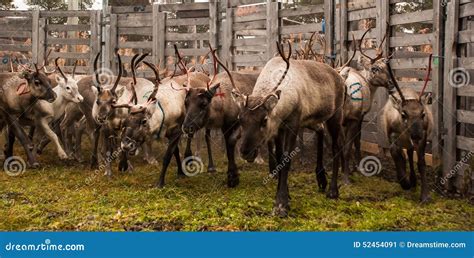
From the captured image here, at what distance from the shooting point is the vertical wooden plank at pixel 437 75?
783 centimetres

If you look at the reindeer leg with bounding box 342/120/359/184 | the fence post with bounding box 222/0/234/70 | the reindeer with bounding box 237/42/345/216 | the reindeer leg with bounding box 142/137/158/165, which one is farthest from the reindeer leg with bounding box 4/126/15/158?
the reindeer leg with bounding box 342/120/359/184

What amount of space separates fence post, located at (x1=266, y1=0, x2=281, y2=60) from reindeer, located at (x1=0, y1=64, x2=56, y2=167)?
4.86 metres

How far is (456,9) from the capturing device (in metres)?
7.43

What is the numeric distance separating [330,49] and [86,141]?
19.6 feet

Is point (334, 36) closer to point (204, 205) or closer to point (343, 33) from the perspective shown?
point (343, 33)

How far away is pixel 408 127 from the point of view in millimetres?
7055

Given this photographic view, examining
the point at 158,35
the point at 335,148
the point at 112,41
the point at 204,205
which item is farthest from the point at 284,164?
the point at 112,41

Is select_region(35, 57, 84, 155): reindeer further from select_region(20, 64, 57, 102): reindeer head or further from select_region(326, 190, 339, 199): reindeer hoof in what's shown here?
select_region(326, 190, 339, 199): reindeer hoof

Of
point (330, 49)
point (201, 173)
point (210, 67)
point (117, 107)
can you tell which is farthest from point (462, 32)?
point (210, 67)

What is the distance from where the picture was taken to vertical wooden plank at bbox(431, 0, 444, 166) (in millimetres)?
7828

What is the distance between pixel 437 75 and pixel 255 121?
3589 millimetres

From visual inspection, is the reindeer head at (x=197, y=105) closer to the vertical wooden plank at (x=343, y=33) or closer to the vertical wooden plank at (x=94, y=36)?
the vertical wooden plank at (x=343, y=33)

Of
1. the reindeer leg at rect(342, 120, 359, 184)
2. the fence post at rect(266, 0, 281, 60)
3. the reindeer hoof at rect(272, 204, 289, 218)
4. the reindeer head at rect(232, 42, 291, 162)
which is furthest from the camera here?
the fence post at rect(266, 0, 281, 60)

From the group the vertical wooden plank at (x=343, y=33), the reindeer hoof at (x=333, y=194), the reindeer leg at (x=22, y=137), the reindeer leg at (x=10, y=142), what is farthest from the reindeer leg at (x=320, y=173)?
the reindeer leg at (x=10, y=142)
